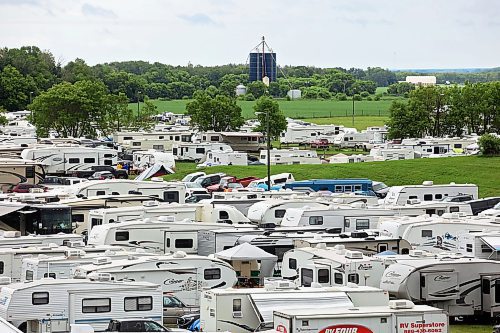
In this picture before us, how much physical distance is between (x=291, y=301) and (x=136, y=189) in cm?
1530

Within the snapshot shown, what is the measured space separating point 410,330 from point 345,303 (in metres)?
1.27

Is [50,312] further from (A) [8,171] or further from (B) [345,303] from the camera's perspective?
(A) [8,171]

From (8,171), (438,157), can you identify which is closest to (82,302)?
(8,171)

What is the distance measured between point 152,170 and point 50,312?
2892cm

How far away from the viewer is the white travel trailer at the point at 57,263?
18781mm

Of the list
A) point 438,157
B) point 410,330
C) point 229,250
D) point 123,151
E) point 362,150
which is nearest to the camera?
point 410,330

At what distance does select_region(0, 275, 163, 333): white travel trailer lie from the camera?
16.1 m

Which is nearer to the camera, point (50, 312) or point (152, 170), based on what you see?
point (50, 312)

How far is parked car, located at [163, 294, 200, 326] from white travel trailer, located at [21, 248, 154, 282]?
1221 millimetres

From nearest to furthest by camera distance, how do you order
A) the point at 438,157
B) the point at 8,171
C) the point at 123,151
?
the point at 8,171 → the point at 438,157 → the point at 123,151

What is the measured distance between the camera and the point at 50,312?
16219 millimetres

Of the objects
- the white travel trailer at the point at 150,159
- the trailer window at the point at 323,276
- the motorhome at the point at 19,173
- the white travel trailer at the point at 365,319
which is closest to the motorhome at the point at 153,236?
the trailer window at the point at 323,276

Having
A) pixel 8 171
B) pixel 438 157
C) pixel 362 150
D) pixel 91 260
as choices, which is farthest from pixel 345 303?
pixel 362 150

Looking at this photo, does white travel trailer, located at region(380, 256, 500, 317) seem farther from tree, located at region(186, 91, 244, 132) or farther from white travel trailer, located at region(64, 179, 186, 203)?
tree, located at region(186, 91, 244, 132)
